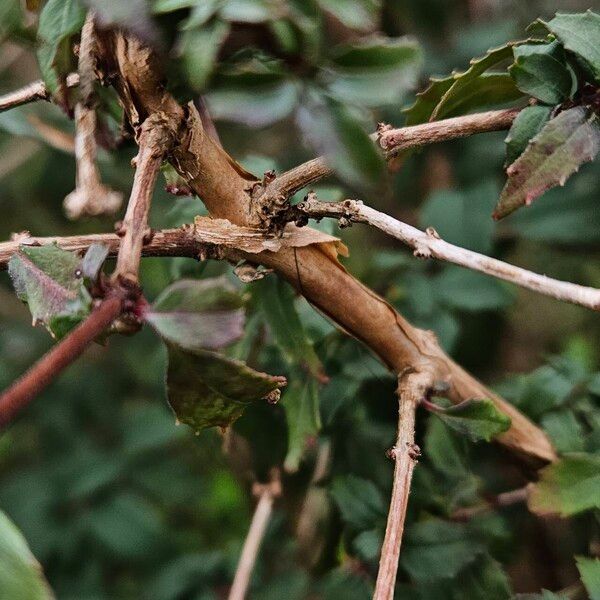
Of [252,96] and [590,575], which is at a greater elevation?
[252,96]

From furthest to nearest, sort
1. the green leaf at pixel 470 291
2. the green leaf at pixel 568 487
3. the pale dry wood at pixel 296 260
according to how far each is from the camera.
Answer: the green leaf at pixel 470 291 < the green leaf at pixel 568 487 < the pale dry wood at pixel 296 260

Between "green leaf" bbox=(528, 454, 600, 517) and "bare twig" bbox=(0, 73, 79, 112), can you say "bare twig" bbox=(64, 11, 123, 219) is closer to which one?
"bare twig" bbox=(0, 73, 79, 112)

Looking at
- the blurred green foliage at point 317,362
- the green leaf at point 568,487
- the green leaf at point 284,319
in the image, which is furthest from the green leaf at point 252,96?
the green leaf at point 568,487

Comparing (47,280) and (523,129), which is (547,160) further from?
(47,280)

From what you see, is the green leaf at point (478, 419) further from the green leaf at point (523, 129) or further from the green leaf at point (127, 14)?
the green leaf at point (127, 14)

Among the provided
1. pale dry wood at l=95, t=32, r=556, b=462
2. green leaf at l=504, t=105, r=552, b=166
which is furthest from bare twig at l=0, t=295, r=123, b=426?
green leaf at l=504, t=105, r=552, b=166

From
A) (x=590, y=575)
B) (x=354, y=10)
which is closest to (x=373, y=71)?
(x=354, y=10)

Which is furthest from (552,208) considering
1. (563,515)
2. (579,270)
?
(563,515)
